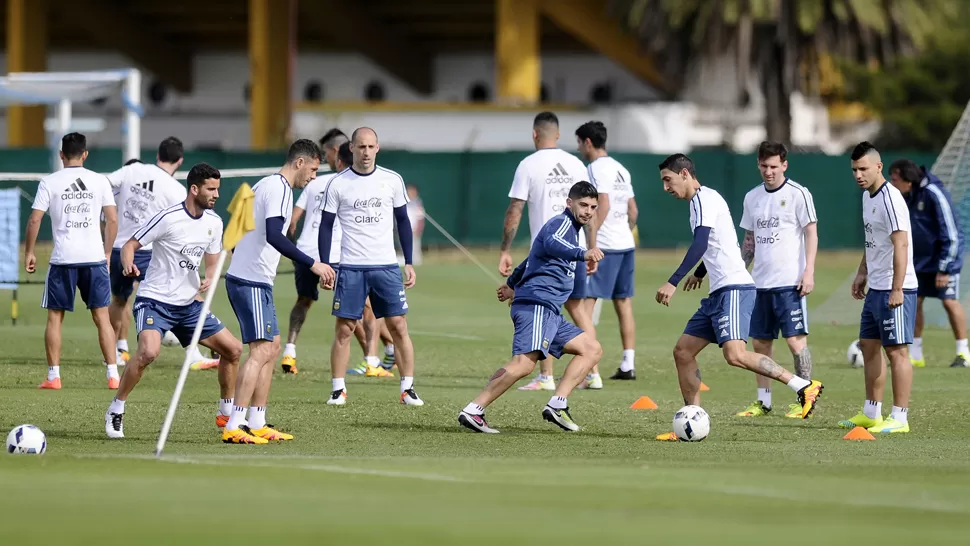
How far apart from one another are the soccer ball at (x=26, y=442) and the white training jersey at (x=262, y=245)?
181 centimetres

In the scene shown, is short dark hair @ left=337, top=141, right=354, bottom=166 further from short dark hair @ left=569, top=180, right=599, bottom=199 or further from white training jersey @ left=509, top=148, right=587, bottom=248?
short dark hair @ left=569, top=180, right=599, bottom=199

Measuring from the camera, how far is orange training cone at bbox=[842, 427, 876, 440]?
36.0 ft

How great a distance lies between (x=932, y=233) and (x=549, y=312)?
17.4 ft

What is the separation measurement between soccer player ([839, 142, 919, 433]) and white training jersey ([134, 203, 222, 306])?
470 cm

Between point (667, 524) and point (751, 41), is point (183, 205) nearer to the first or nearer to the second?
point (667, 524)

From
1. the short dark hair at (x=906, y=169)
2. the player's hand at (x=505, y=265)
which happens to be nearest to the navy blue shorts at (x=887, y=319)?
the short dark hair at (x=906, y=169)

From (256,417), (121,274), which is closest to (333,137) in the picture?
(121,274)

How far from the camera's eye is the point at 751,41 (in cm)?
4138

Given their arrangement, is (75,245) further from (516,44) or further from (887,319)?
(516,44)

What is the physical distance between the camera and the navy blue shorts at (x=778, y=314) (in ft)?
39.8

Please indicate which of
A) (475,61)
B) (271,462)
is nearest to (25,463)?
(271,462)

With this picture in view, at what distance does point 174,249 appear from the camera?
1052 centimetres

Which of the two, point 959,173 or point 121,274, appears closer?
point 121,274

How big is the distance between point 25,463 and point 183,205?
2.41m
